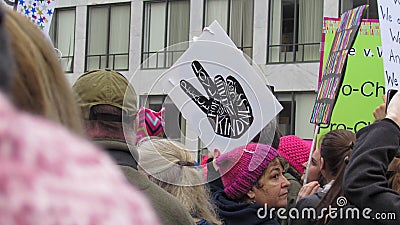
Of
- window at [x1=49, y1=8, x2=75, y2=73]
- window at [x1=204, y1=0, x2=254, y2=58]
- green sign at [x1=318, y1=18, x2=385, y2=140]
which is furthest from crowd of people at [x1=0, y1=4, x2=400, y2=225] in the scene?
window at [x1=49, y1=8, x2=75, y2=73]

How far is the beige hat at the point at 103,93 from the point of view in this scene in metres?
2.27

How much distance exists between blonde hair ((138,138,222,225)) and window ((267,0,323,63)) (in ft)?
50.8

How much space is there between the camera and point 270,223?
3.47m

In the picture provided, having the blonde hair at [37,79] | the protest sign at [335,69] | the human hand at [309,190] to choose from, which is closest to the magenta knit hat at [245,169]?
the human hand at [309,190]

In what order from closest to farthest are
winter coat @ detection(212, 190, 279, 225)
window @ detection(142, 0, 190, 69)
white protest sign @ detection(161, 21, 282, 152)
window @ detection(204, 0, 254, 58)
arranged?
A: white protest sign @ detection(161, 21, 282, 152) < winter coat @ detection(212, 190, 279, 225) < window @ detection(204, 0, 254, 58) < window @ detection(142, 0, 190, 69)

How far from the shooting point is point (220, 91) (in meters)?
3.09

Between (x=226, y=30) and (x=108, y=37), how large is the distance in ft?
13.3

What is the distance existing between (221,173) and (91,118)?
4.07 ft

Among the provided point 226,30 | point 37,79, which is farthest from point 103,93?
point 226,30

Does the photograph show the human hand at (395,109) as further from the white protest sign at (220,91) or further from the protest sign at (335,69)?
the protest sign at (335,69)

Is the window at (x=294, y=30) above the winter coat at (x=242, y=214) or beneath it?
above

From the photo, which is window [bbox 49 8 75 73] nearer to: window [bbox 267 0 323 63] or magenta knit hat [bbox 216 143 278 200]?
window [bbox 267 0 323 63]

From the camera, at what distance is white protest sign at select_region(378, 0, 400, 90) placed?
3.78 m

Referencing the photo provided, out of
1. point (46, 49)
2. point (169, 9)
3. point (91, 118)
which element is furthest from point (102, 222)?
point (169, 9)
